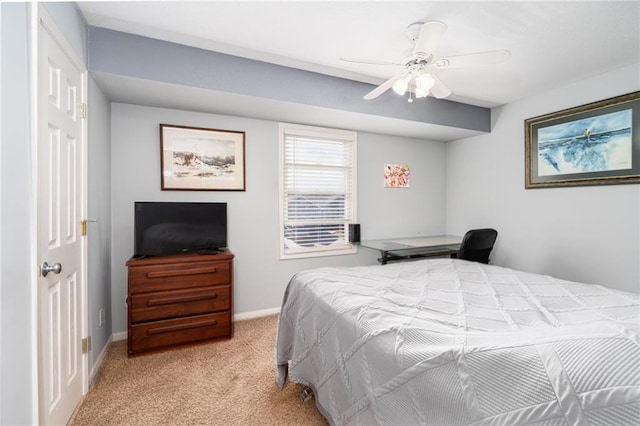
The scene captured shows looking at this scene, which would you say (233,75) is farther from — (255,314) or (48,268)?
(255,314)

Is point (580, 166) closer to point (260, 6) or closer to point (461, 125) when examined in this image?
point (461, 125)

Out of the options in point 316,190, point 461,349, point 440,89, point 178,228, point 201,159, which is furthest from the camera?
point 316,190

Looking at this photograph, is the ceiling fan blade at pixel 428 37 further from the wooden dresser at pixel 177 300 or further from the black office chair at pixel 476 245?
the wooden dresser at pixel 177 300

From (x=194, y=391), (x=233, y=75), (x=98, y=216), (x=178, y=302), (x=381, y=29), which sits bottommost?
(x=194, y=391)

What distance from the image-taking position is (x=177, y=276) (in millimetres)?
2510

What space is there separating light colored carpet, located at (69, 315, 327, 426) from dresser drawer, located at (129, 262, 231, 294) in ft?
1.87

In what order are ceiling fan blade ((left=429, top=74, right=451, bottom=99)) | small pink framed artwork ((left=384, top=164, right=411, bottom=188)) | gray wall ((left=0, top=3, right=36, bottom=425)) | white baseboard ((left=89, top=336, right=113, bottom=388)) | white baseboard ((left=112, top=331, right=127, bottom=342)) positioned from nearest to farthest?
gray wall ((left=0, top=3, right=36, bottom=425)) → white baseboard ((left=89, top=336, right=113, bottom=388)) → ceiling fan blade ((left=429, top=74, right=451, bottom=99)) → white baseboard ((left=112, top=331, right=127, bottom=342)) → small pink framed artwork ((left=384, top=164, right=411, bottom=188))

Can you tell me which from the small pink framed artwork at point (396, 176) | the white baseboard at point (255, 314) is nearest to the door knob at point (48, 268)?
the white baseboard at point (255, 314)

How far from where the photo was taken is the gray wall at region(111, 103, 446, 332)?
2.73 meters

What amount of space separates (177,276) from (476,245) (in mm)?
2940

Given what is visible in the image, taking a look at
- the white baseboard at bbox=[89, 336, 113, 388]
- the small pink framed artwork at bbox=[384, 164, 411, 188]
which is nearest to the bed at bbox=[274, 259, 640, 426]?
the white baseboard at bbox=[89, 336, 113, 388]

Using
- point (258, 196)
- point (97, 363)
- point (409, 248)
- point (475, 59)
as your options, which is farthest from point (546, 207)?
point (97, 363)

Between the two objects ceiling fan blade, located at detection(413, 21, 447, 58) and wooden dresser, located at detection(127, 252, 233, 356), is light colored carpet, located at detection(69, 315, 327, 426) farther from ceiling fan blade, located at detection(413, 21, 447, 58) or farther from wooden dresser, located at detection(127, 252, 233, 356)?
ceiling fan blade, located at detection(413, 21, 447, 58)

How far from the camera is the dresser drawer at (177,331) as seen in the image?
2393 mm
